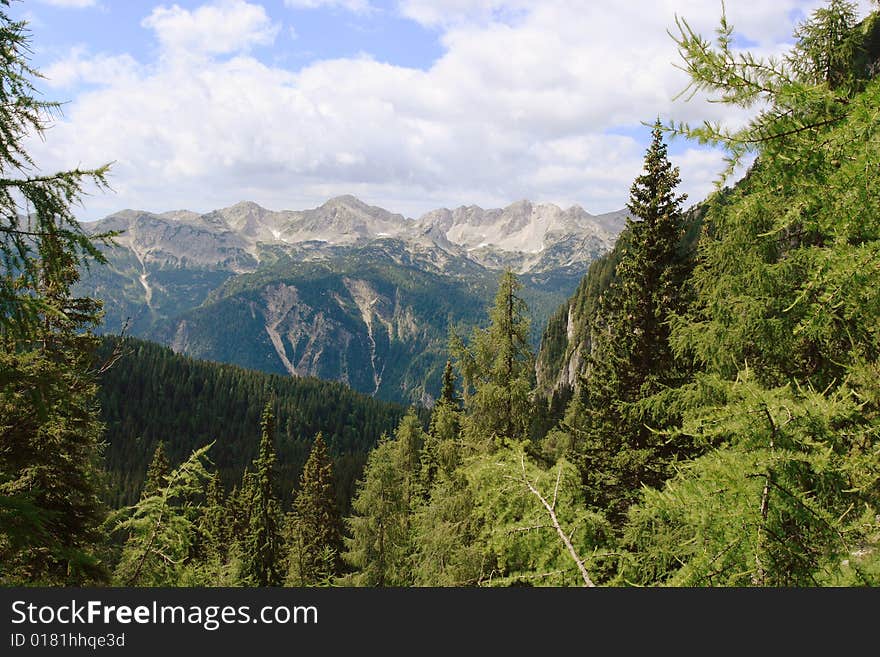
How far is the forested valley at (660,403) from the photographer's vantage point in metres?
3.79

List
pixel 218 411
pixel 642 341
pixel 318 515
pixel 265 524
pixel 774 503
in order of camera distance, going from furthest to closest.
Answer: pixel 218 411 < pixel 318 515 < pixel 265 524 < pixel 642 341 < pixel 774 503

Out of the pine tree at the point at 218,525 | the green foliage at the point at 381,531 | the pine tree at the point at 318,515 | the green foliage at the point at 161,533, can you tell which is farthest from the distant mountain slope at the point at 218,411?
the green foliage at the point at 161,533

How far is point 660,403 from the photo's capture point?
37.8 ft

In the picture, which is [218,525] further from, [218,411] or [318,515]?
[218,411]

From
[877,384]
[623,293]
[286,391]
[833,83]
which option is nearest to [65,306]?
[623,293]

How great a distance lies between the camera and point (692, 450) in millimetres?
12758

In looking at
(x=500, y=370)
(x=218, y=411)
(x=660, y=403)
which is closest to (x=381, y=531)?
(x=500, y=370)

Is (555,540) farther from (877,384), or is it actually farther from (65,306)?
(65,306)

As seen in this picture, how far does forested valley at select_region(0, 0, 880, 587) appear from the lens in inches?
149

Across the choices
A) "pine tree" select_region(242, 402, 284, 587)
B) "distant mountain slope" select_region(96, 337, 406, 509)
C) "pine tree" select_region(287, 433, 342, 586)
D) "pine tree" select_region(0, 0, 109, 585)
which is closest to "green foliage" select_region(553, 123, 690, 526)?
"pine tree" select_region(0, 0, 109, 585)

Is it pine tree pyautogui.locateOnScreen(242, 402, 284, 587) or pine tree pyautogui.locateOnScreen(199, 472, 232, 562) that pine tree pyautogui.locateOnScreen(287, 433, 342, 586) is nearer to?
pine tree pyautogui.locateOnScreen(242, 402, 284, 587)

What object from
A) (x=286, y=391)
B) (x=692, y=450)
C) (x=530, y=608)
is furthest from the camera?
(x=286, y=391)

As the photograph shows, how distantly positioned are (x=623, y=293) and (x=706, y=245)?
132 inches

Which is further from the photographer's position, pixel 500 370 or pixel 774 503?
pixel 500 370
